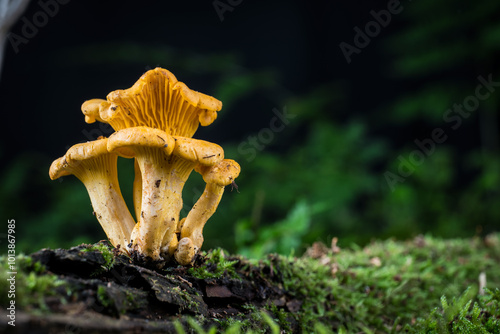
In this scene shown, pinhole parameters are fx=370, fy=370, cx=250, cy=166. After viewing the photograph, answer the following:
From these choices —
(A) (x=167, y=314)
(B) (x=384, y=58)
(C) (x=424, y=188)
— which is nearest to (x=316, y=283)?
(A) (x=167, y=314)

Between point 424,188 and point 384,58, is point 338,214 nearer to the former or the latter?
point 424,188

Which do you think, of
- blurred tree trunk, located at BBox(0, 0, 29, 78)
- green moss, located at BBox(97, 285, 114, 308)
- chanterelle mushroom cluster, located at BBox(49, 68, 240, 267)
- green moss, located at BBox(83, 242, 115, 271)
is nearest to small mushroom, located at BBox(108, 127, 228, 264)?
chanterelle mushroom cluster, located at BBox(49, 68, 240, 267)

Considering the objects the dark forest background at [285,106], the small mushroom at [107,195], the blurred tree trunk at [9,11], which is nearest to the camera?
the small mushroom at [107,195]

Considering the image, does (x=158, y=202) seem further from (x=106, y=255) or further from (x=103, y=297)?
(x=103, y=297)

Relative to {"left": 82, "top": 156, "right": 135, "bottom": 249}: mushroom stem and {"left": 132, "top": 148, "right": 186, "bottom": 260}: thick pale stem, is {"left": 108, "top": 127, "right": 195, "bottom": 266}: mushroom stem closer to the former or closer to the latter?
{"left": 132, "top": 148, "right": 186, "bottom": 260}: thick pale stem

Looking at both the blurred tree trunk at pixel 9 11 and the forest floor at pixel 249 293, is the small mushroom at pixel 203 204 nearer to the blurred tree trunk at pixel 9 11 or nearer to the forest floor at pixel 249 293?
the forest floor at pixel 249 293

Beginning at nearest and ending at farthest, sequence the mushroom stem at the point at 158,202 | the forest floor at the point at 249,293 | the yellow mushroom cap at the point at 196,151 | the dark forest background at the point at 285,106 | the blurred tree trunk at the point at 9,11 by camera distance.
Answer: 1. the forest floor at the point at 249,293
2. the yellow mushroom cap at the point at 196,151
3. the mushroom stem at the point at 158,202
4. the blurred tree trunk at the point at 9,11
5. the dark forest background at the point at 285,106

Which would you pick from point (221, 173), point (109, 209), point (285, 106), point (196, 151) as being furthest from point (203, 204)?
point (285, 106)

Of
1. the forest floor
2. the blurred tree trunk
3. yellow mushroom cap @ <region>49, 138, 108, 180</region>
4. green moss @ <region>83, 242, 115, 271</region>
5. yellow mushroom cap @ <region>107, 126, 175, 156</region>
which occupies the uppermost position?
the blurred tree trunk

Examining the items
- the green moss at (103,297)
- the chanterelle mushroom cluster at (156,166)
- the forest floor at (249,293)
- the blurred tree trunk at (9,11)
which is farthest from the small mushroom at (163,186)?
the blurred tree trunk at (9,11)
